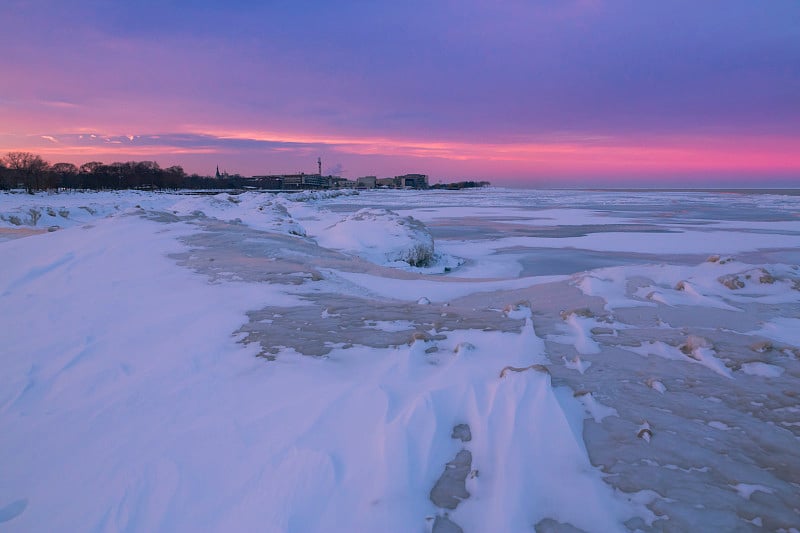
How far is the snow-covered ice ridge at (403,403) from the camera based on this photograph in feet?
7.73

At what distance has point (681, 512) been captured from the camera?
2178mm

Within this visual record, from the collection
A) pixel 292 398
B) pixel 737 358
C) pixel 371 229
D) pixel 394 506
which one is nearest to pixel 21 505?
pixel 292 398

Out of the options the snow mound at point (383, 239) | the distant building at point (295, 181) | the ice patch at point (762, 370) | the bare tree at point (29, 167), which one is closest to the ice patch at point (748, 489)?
the ice patch at point (762, 370)

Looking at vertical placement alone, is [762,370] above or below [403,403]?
above

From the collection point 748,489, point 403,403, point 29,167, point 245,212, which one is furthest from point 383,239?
point 29,167

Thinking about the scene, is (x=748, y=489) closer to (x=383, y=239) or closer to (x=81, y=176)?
(x=383, y=239)

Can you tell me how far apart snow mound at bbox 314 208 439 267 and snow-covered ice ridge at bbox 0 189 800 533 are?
638cm

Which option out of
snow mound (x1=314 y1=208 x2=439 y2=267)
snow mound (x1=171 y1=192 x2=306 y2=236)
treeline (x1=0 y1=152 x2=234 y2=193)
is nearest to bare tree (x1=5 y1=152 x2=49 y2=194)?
treeline (x1=0 y1=152 x2=234 y2=193)

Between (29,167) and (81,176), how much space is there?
1215 inches

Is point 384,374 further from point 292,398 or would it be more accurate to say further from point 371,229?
point 371,229

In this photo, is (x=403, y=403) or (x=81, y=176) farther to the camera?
(x=81, y=176)

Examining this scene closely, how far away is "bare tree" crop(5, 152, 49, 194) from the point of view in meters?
50.1

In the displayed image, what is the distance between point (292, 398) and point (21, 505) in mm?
1526

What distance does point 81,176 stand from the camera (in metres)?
78.5
